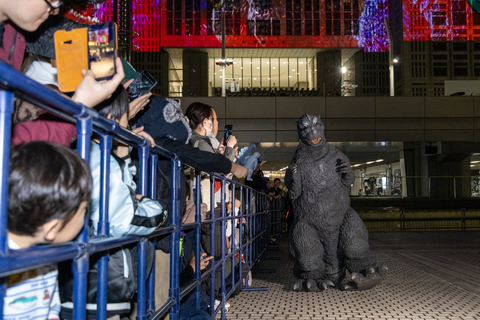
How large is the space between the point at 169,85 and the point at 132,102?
82.8 ft

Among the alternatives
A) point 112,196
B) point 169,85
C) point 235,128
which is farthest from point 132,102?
point 169,85

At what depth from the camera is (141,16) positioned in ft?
85.6

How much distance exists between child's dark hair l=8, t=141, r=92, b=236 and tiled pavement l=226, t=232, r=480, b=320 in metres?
2.95

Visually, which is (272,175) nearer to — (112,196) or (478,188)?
(478,188)

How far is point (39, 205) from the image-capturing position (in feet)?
2.90

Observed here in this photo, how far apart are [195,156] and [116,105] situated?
2.51 feet

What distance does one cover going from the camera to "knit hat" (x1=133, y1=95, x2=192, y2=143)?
2639mm

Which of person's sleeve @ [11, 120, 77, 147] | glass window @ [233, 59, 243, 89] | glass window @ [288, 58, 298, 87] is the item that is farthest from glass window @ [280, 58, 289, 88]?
person's sleeve @ [11, 120, 77, 147]

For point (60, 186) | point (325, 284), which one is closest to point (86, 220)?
point (60, 186)

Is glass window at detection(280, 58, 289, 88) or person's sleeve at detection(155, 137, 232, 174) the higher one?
glass window at detection(280, 58, 289, 88)

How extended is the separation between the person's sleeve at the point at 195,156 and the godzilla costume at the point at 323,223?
2.26 m

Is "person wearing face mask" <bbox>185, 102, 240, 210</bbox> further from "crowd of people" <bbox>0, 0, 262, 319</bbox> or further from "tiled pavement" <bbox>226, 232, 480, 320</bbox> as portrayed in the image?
"tiled pavement" <bbox>226, 232, 480, 320</bbox>

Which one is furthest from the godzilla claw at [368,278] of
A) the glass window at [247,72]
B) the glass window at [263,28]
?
the glass window at [247,72]

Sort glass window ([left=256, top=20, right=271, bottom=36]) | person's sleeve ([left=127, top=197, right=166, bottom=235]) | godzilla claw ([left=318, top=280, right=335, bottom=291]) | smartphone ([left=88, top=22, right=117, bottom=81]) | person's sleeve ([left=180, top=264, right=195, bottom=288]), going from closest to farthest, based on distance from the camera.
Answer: smartphone ([left=88, top=22, right=117, bottom=81]) → person's sleeve ([left=127, top=197, right=166, bottom=235]) → person's sleeve ([left=180, top=264, right=195, bottom=288]) → godzilla claw ([left=318, top=280, right=335, bottom=291]) → glass window ([left=256, top=20, right=271, bottom=36])
